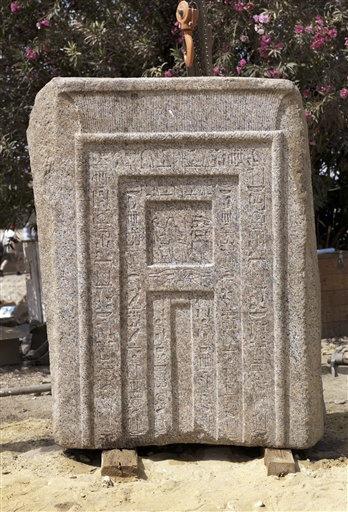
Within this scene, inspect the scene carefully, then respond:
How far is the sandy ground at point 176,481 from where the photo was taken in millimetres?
3129

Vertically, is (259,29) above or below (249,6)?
below

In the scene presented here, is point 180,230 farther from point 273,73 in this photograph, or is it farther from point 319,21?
point 319,21

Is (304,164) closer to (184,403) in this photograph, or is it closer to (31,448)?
(184,403)

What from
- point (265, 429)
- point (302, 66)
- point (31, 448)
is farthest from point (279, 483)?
point (302, 66)

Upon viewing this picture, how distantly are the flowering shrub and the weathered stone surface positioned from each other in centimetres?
224

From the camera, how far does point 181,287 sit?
3.46 m

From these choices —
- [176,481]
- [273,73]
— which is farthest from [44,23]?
[176,481]

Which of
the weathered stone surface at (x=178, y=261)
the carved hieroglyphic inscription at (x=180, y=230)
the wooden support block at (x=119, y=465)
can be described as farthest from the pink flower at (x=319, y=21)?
the wooden support block at (x=119, y=465)

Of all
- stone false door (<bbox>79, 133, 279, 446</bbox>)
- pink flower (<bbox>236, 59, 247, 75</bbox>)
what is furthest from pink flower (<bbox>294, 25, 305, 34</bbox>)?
stone false door (<bbox>79, 133, 279, 446</bbox>)

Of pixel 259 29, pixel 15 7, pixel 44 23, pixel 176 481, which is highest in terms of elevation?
pixel 15 7

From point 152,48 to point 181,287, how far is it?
9.77ft

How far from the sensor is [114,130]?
11.2 feet

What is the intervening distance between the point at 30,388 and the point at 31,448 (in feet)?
1.23

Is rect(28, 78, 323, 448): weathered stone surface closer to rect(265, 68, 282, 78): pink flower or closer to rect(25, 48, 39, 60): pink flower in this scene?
rect(265, 68, 282, 78): pink flower
